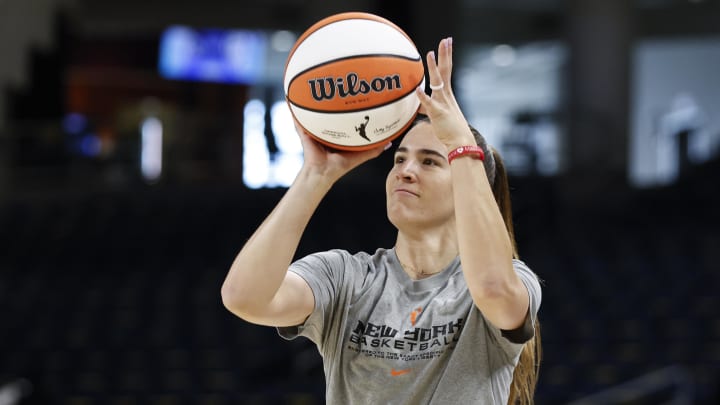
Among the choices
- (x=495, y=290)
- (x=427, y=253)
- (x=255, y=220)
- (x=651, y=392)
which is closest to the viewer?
(x=495, y=290)

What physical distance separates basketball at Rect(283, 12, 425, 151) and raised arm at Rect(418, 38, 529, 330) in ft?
0.82

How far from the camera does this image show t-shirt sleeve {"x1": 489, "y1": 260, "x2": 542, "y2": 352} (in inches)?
76.8

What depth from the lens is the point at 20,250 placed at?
10828 mm

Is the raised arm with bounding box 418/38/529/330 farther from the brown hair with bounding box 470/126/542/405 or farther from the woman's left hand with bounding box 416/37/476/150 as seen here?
the brown hair with bounding box 470/126/542/405

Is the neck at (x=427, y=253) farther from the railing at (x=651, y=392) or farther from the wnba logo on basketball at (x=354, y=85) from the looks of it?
the railing at (x=651, y=392)

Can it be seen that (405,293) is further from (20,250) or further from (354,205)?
(20,250)

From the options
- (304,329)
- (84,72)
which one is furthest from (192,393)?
(84,72)

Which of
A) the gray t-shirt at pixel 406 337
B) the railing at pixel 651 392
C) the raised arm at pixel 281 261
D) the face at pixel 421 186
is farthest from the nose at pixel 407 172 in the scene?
the railing at pixel 651 392

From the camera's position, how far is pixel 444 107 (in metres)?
2.02

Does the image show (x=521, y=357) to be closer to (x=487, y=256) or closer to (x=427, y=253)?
(x=427, y=253)

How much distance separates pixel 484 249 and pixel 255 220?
8.91 m

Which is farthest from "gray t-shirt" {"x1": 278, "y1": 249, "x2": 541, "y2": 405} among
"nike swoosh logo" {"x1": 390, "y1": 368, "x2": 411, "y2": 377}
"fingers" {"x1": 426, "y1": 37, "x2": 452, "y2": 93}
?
"fingers" {"x1": 426, "y1": 37, "x2": 452, "y2": 93}

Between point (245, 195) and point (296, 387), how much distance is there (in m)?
4.31

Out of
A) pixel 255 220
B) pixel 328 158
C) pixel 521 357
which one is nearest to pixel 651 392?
pixel 521 357
